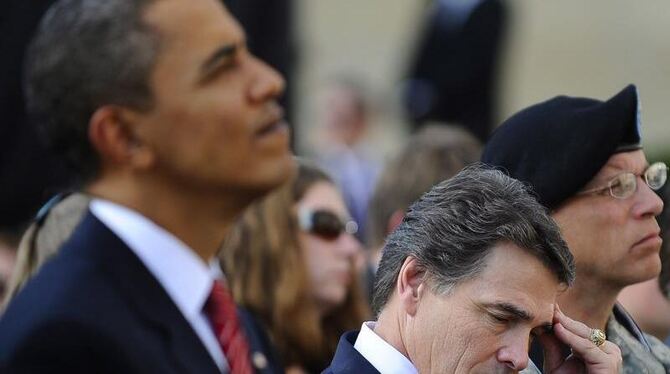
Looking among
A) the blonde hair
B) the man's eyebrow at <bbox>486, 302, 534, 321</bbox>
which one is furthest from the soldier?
the blonde hair

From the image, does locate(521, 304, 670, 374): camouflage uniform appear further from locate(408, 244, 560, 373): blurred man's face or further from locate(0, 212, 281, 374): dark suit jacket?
locate(0, 212, 281, 374): dark suit jacket

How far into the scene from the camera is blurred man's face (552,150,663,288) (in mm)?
3783

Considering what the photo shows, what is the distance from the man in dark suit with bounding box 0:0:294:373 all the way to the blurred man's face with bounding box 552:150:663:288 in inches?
29.1

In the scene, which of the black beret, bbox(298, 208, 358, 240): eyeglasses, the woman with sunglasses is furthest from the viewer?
bbox(298, 208, 358, 240): eyeglasses

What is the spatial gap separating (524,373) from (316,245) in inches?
84.8

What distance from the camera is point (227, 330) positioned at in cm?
412

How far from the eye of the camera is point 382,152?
13242 mm

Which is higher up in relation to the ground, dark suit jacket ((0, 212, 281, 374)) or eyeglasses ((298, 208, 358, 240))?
dark suit jacket ((0, 212, 281, 374))

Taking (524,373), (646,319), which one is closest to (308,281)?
(646,319)

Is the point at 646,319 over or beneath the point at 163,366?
beneath

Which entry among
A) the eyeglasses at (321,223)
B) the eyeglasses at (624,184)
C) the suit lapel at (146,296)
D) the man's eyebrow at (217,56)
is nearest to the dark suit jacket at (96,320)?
the suit lapel at (146,296)

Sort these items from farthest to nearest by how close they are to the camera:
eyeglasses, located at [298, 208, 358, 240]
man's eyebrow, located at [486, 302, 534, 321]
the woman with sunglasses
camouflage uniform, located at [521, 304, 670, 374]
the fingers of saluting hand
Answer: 1. eyeglasses, located at [298, 208, 358, 240]
2. the woman with sunglasses
3. camouflage uniform, located at [521, 304, 670, 374]
4. the fingers of saluting hand
5. man's eyebrow, located at [486, 302, 534, 321]

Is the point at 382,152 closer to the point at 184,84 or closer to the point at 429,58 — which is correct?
the point at 429,58

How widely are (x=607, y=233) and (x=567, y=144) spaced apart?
0.75 feet
